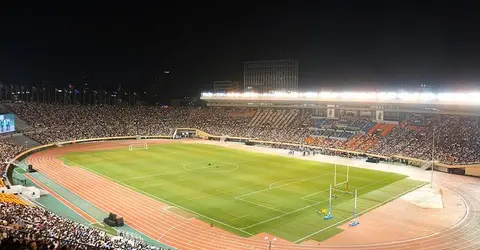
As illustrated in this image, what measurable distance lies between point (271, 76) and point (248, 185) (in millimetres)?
47280

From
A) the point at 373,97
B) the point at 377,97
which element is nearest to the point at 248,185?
the point at 377,97

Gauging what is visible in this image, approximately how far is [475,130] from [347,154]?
1703 cm

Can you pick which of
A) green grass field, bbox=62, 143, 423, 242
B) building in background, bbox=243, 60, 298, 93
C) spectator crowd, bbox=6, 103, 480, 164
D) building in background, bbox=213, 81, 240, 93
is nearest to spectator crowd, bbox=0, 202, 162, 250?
green grass field, bbox=62, 143, 423, 242

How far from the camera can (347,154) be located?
60.7 meters

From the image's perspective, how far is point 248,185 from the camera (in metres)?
40.4

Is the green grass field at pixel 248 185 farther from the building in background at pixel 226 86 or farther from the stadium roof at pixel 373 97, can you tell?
the building in background at pixel 226 86

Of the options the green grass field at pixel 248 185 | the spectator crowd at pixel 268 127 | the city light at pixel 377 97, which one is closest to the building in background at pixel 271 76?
the city light at pixel 377 97

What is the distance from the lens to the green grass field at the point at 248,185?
29.4 m

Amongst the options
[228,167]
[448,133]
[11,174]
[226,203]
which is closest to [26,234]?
[226,203]

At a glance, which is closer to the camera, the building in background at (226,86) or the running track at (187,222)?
the running track at (187,222)

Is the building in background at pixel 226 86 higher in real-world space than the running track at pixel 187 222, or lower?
higher

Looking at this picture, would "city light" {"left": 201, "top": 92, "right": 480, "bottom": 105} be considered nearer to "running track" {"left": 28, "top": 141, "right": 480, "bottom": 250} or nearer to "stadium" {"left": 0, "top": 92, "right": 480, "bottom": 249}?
"stadium" {"left": 0, "top": 92, "right": 480, "bottom": 249}

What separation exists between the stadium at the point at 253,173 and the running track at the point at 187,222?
13 cm

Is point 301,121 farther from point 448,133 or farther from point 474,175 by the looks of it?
point 474,175
